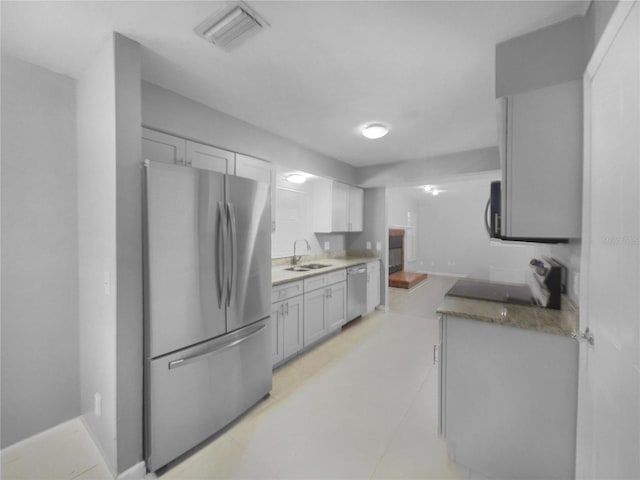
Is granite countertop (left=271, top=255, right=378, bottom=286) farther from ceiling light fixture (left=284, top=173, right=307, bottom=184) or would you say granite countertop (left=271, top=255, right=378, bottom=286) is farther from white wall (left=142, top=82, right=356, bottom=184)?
white wall (left=142, top=82, right=356, bottom=184)

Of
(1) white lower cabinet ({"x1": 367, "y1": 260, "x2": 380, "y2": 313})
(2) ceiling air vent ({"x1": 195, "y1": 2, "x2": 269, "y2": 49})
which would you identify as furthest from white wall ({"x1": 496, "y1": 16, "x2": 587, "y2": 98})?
→ (1) white lower cabinet ({"x1": 367, "y1": 260, "x2": 380, "y2": 313})

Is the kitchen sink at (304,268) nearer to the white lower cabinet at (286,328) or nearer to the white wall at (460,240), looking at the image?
the white lower cabinet at (286,328)

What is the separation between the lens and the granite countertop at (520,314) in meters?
1.27

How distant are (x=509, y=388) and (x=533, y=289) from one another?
0.81 meters

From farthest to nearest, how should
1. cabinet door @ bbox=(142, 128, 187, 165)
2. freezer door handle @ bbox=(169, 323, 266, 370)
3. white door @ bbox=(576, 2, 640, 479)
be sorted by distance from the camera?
cabinet door @ bbox=(142, 128, 187, 165)
freezer door handle @ bbox=(169, 323, 266, 370)
white door @ bbox=(576, 2, 640, 479)

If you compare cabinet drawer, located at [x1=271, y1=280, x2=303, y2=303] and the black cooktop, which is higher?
the black cooktop

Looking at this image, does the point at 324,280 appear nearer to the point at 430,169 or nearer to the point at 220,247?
the point at 220,247

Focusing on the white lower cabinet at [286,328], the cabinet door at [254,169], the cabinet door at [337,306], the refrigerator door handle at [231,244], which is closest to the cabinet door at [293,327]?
the white lower cabinet at [286,328]

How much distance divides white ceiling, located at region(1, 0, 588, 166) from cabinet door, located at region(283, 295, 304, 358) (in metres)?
1.87

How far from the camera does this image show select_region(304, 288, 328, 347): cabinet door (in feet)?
9.78

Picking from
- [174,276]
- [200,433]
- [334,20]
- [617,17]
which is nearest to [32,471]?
[200,433]

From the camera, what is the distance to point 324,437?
1791mm

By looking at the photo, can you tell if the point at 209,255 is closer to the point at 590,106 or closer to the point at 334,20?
the point at 334,20

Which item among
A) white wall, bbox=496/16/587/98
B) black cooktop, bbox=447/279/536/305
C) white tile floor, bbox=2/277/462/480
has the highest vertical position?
white wall, bbox=496/16/587/98
